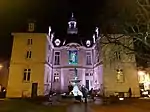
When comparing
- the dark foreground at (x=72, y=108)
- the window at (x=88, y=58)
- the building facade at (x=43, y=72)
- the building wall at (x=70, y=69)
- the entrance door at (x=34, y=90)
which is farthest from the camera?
the window at (x=88, y=58)

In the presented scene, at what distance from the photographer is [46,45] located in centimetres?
3478

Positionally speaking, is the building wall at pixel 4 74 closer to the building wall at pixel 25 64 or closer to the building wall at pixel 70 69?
the building wall at pixel 25 64

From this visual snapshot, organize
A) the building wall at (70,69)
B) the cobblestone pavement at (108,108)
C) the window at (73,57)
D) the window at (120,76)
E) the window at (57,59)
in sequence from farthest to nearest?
1. the window at (57,59)
2. the window at (73,57)
3. the building wall at (70,69)
4. the window at (120,76)
5. the cobblestone pavement at (108,108)

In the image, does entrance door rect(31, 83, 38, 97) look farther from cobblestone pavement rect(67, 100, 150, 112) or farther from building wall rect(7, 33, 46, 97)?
cobblestone pavement rect(67, 100, 150, 112)

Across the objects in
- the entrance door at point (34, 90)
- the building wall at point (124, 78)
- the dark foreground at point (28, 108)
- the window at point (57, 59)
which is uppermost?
the window at point (57, 59)

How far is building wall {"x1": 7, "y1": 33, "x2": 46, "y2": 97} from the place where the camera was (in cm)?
3269

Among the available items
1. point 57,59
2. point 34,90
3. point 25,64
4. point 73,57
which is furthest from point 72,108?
point 57,59

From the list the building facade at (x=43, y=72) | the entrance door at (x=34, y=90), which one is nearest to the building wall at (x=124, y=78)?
the building facade at (x=43, y=72)

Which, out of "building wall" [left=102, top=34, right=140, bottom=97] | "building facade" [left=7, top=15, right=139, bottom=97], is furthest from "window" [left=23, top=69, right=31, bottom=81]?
"building wall" [left=102, top=34, right=140, bottom=97]

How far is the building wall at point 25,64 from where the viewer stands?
1287 inches

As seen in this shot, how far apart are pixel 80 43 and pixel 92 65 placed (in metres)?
5.05

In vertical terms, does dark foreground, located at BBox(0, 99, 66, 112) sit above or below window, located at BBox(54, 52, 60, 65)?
below

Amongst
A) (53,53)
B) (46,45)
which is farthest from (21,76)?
(53,53)

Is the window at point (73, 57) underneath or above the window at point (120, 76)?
above
